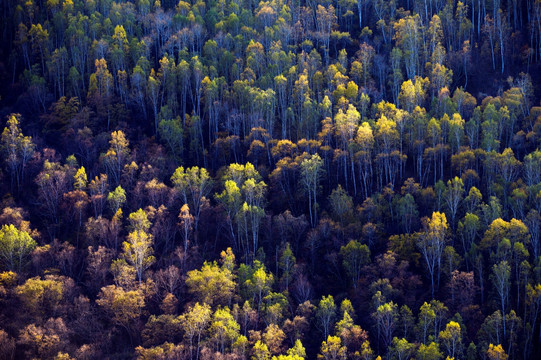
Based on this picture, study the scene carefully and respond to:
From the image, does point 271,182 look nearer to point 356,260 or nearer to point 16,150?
point 356,260

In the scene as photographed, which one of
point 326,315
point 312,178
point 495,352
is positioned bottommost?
point 495,352

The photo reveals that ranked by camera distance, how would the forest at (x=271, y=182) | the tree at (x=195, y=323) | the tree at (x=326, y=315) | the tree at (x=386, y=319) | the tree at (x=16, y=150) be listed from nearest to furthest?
1. the tree at (x=195, y=323)
2. the tree at (x=386, y=319)
3. the forest at (x=271, y=182)
4. the tree at (x=326, y=315)
5. the tree at (x=16, y=150)

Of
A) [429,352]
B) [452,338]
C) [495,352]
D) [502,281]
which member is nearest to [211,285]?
[429,352]

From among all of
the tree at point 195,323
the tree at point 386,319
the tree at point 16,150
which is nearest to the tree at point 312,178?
the tree at point 386,319

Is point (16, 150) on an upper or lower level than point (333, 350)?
upper

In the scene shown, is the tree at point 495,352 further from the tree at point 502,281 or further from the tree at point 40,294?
the tree at point 40,294

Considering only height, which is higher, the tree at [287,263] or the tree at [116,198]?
the tree at [116,198]

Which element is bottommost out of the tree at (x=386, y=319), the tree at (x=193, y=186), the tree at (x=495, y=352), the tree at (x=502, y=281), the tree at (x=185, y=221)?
the tree at (x=495, y=352)
